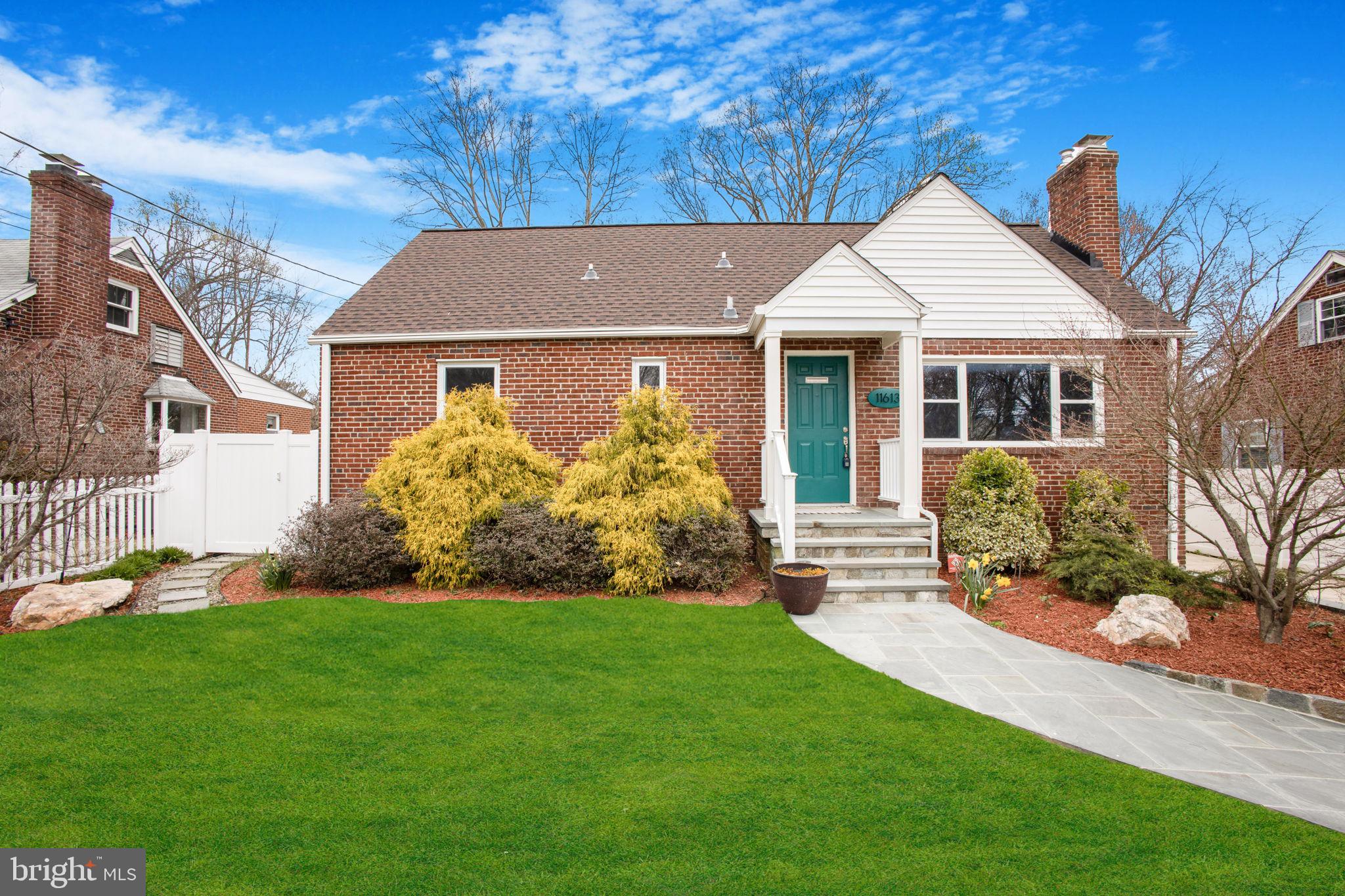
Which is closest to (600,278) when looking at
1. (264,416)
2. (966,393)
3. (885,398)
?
(885,398)

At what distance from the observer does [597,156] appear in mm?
23375

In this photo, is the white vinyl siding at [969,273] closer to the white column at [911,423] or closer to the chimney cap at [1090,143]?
the white column at [911,423]

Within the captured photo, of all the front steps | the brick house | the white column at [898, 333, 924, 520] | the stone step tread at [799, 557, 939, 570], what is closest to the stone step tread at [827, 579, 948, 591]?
the front steps

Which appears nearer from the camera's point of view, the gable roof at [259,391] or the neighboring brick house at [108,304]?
the neighboring brick house at [108,304]

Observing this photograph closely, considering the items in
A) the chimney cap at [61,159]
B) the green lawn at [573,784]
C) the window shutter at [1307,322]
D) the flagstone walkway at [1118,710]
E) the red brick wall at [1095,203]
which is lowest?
the flagstone walkway at [1118,710]

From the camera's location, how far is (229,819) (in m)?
3.04

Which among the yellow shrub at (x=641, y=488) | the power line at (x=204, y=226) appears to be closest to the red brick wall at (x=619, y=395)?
the yellow shrub at (x=641, y=488)

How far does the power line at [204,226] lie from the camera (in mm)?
12159

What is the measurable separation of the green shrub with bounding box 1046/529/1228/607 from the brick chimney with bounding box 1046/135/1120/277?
5.53m

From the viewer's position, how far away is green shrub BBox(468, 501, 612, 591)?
7762 mm

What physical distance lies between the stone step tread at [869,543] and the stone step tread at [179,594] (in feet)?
22.1

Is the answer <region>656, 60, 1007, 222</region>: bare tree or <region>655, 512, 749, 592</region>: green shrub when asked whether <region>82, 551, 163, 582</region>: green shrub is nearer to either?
<region>655, 512, 749, 592</region>: green shrub

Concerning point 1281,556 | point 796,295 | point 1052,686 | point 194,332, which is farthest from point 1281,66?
point 194,332

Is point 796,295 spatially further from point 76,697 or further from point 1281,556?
point 1281,556
